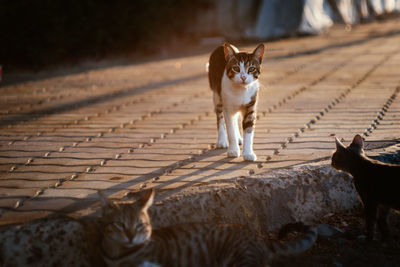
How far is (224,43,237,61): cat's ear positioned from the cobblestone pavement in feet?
2.93

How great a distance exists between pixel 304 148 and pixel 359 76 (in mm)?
4342

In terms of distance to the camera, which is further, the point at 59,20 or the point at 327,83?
the point at 59,20

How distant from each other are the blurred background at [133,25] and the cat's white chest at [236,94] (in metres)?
7.30

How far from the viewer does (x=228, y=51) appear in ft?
15.2

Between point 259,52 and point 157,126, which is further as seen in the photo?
point 157,126

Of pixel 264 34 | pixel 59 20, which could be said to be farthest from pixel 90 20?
pixel 264 34

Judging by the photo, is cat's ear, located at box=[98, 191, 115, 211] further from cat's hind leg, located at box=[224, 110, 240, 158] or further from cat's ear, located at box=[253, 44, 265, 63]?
cat's ear, located at box=[253, 44, 265, 63]

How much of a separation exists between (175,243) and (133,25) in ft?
31.9

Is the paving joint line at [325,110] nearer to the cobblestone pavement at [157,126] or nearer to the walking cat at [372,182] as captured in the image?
the cobblestone pavement at [157,126]

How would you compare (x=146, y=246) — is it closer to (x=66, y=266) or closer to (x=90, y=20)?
(x=66, y=266)

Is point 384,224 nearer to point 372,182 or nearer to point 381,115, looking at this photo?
point 372,182

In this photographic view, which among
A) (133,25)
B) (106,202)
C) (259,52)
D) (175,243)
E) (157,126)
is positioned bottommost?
(175,243)

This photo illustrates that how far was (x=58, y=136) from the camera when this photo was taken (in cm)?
564

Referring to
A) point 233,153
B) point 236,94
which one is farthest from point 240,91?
point 233,153
